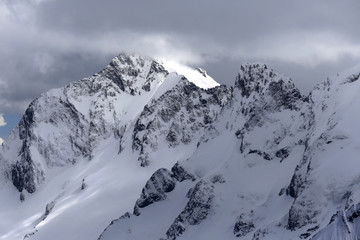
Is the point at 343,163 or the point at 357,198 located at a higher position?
the point at 343,163

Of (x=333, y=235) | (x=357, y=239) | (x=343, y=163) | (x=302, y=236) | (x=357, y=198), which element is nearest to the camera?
(x=357, y=239)

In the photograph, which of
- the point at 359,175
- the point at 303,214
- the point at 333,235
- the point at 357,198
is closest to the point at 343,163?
the point at 359,175

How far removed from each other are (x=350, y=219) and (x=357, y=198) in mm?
58754

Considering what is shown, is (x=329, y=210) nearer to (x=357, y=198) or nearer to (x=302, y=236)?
(x=302, y=236)

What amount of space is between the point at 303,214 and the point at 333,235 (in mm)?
82647

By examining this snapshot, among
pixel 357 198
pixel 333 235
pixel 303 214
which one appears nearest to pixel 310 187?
pixel 303 214

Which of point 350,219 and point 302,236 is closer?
point 350,219

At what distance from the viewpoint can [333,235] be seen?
11212 cm

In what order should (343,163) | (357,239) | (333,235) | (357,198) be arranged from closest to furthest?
1. (357,239)
2. (333,235)
3. (357,198)
4. (343,163)

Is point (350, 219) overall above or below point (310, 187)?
below

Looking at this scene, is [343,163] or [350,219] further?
[343,163]

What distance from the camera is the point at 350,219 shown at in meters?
108

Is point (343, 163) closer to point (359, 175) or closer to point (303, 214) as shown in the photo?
point (359, 175)

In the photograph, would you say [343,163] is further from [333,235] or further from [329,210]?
[333,235]
